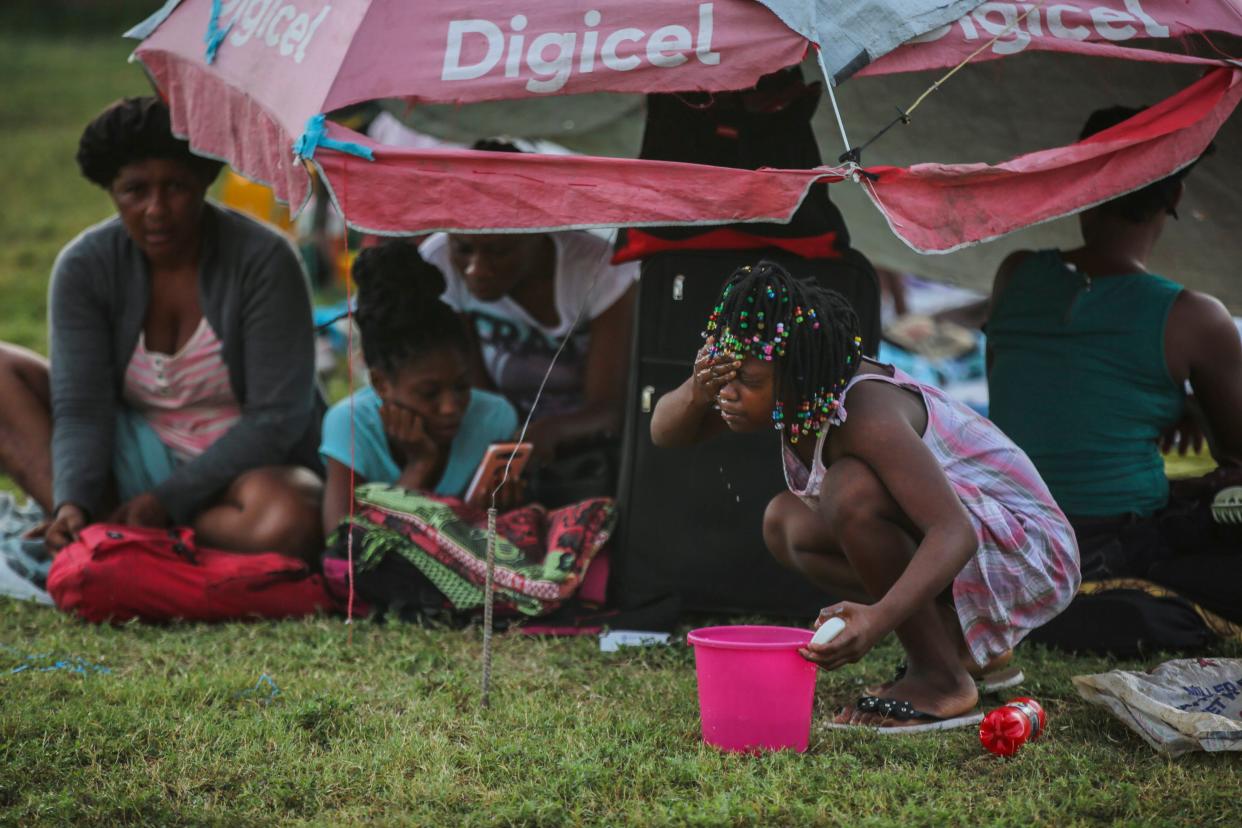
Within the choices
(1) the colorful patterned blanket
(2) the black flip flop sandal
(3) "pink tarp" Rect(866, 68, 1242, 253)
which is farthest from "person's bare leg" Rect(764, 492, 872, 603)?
(1) the colorful patterned blanket

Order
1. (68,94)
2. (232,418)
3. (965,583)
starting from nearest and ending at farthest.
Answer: (965,583) < (232,418) < (68,94)

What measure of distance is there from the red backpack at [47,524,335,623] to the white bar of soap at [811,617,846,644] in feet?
6.25

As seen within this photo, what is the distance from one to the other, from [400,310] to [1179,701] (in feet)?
7.97

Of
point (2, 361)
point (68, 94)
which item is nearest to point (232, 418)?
point (2, 361)

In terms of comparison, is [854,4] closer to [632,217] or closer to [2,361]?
[632,217]

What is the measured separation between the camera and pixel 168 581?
12.0 ft

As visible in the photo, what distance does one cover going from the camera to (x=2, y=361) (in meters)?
4.16

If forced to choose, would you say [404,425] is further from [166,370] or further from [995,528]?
[995,528]

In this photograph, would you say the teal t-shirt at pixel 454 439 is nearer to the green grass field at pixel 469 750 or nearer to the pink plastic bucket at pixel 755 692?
the green grass field at pixel 469 750

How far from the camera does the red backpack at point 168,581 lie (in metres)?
3.61

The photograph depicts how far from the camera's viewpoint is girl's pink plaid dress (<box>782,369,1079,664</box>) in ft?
9.11

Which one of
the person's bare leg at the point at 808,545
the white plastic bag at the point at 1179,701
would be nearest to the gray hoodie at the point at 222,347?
the person's bare leg at the point at 808,545

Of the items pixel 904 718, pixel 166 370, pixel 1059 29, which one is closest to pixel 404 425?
pixel 166 370

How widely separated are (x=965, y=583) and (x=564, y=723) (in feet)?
3.00
